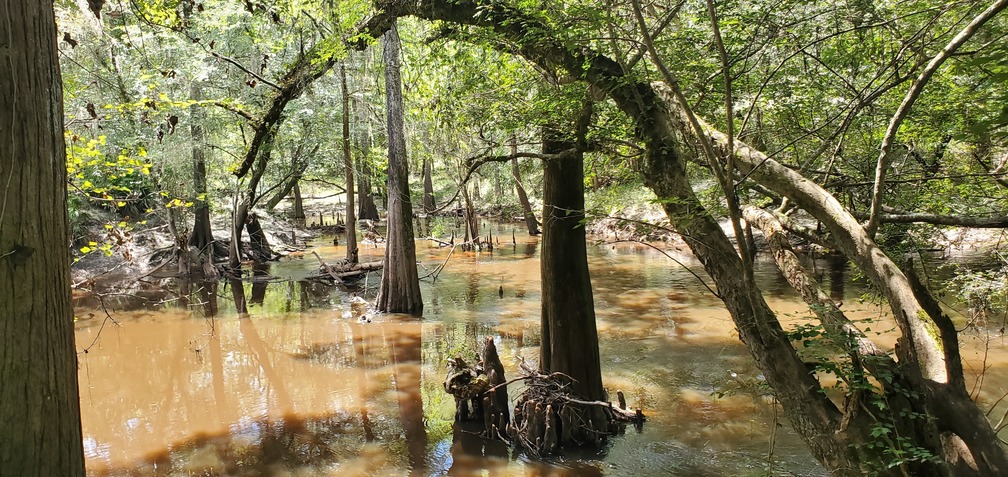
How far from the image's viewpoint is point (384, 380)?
961cm

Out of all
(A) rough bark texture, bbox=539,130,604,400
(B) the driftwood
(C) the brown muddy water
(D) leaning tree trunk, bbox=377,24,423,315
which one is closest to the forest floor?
(C) the brown muddy water

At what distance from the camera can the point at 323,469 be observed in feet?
21.5

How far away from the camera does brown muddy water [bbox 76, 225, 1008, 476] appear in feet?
21.8

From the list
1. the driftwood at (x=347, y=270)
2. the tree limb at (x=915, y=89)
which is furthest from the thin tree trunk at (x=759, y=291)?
the driftwood at (x=347, y=270)

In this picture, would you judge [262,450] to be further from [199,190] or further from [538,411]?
[199,190]

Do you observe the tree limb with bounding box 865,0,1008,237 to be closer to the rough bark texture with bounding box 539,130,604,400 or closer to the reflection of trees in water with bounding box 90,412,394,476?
the rough bark texture with bounding box 539,130,604,400

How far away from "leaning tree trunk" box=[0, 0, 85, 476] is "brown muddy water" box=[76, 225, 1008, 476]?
359 centimetres

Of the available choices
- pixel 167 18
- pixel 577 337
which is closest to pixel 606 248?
pixel 577 337

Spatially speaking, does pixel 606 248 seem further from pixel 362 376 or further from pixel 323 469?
pixel 323 469

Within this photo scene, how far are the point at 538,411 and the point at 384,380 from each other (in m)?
3.90

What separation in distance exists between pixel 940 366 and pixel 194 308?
1559 cm

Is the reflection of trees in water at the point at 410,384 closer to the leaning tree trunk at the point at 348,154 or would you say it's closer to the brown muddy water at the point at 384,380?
the brown muddy water at the point at 384,380

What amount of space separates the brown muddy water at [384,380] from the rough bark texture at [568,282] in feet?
3.31

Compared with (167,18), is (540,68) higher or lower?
lower
